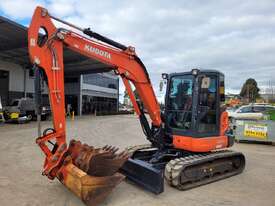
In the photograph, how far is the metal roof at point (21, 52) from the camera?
18.4 meters

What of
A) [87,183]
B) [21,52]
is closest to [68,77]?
[21,52]

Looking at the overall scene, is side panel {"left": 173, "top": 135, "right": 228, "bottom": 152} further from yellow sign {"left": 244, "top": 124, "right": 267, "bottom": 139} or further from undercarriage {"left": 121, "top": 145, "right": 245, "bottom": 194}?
yellow sign {"left": 244, "top": 124, "right": 267, "bottom": 139}

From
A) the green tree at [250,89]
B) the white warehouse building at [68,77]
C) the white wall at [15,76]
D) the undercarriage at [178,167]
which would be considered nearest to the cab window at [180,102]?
the undercarriage at [178,167]

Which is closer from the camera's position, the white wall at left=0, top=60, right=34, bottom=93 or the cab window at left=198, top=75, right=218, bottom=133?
the cab window at left=198, top=75, right=218, bottom=133

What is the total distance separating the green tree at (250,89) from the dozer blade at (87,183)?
80.1 m

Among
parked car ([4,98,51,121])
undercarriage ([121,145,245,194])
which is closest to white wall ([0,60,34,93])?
parked car ([4,98,51,121])

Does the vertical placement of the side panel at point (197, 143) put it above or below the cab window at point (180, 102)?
below

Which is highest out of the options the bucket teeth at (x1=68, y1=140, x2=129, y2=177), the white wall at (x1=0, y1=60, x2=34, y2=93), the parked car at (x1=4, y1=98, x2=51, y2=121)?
the white wall at (x1=0, y1=60, x2=34, y2=93)

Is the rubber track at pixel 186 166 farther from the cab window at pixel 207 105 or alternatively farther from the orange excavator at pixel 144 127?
the cab window at pixel 207 105

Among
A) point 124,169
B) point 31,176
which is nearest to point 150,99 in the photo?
point 124,169

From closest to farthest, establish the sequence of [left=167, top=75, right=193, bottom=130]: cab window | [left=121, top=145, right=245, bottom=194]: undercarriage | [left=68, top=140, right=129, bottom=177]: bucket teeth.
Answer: [left=68, top=140, right=129, bottom=177]: bucket teeth → [left=121, top=145, right=245, bottom=194]: undercarriage → [left=167, top=75, right=193, bottom=130]: cab window

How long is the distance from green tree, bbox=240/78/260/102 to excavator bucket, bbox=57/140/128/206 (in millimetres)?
79872

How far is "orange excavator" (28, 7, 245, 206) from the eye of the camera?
16.2 ft

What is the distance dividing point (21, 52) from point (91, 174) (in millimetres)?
23534
